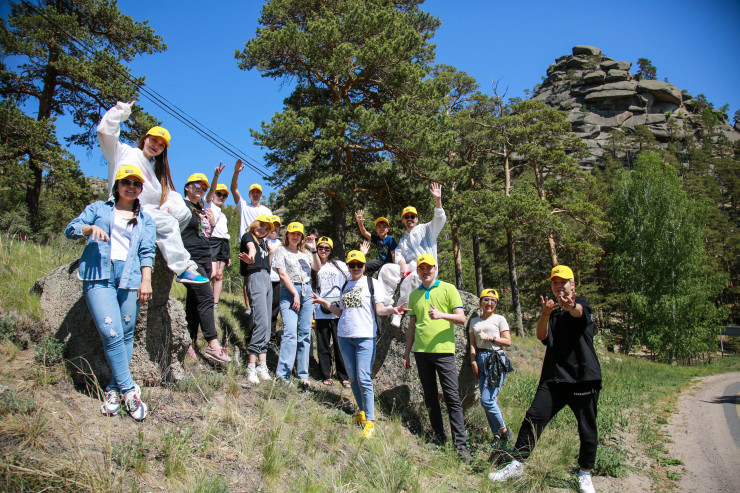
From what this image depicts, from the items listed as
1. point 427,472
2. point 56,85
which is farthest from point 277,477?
point 56,85

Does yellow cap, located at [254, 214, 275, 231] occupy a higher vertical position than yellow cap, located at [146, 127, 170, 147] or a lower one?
lower

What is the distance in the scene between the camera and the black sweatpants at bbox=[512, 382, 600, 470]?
3943 millimetres

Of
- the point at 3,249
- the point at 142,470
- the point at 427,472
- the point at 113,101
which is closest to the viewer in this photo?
the point at 142,470

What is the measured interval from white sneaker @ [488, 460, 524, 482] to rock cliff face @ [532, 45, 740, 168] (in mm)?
69485

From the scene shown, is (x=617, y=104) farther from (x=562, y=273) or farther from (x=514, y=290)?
(x=562, y=273)

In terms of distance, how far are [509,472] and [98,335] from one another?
13.4ft

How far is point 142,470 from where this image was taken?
9.25 ft

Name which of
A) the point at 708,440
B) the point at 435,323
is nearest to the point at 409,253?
the point at 435,323

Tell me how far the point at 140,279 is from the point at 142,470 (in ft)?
4.71

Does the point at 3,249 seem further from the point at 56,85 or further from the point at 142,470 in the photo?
the point at 56,85

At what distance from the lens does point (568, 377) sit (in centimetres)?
392

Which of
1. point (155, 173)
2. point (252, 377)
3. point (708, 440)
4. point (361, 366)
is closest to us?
point (155, 173)

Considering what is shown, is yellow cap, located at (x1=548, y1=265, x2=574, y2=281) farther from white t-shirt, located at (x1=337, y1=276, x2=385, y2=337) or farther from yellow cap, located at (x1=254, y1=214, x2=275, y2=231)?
yellow cap, located at (x1=254, y1=214, x2=275, y2=231)

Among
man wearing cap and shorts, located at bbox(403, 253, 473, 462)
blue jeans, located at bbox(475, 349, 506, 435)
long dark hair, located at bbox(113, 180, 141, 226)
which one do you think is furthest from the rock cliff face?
long dark hair, located at bbox(113, 180, 141, 226)
